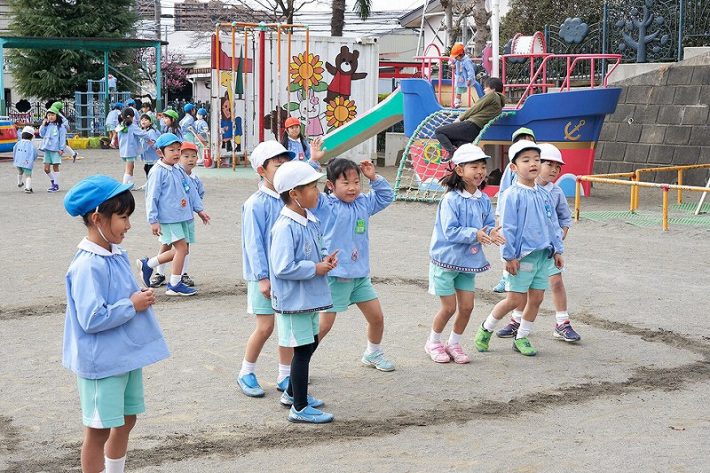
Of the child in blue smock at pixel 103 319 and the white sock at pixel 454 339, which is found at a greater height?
the child in blue smock at pixel 103 319

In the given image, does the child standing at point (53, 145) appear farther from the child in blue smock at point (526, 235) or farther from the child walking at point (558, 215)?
the child in blue smock at point (526, 235)

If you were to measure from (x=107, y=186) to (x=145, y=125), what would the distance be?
1376 centimetres

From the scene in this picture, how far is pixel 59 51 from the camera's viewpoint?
1615 inches

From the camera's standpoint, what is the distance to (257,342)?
6.08m

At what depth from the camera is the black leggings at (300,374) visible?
5461 millimetres

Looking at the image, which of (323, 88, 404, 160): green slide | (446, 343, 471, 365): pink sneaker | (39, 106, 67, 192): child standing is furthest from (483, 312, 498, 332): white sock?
(39, 106, 67, 192): child standing

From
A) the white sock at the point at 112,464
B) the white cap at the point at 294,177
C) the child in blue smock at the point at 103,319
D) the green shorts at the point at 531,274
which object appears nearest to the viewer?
the child in blue smock at the point at 103,319

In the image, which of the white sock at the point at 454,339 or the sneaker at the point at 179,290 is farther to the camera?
the sneaker at the point at 179,290

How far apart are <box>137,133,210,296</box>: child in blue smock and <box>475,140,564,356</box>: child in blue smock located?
3326 millimetres

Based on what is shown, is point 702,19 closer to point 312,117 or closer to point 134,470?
point 312,117

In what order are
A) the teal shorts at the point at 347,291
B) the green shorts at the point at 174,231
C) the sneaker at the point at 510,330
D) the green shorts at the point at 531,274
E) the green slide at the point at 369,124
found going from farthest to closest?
the green slide at the point at 369,124, the green shorts at the point at 174,231, the sneaker at the point at 510,330, the green shorts at the point at 531,274, the teal shorts at the point at 347,291

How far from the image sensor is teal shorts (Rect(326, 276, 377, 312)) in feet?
20.4

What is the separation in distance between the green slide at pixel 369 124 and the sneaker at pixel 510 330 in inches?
482

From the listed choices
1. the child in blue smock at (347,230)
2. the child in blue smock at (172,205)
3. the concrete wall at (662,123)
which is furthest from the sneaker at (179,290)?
the concrete wall at (662,123)
